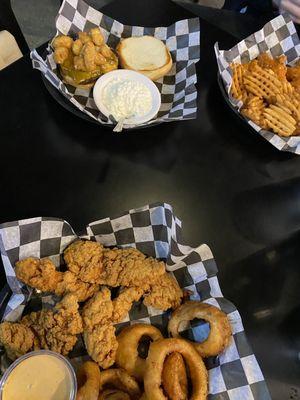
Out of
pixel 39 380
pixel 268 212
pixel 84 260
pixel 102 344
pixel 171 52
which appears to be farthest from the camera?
pixel 171 52

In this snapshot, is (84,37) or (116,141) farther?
(84,37)

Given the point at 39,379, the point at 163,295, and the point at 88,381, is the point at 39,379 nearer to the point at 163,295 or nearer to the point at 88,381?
the point at 88,381

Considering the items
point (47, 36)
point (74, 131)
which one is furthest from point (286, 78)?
point (47, 36)

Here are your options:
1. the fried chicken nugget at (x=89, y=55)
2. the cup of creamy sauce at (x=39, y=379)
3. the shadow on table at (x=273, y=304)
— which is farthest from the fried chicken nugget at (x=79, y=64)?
the cup of creamy sauce at (x=39, y=379)

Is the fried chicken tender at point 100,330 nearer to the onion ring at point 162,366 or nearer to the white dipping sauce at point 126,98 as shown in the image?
the onion ring at point 162,366

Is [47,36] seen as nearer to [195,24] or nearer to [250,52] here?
[195,24]

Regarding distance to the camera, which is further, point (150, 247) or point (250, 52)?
point (250, 52)

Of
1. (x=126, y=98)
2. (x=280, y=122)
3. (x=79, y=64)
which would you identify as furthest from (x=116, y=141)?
(x=280, y=122)
